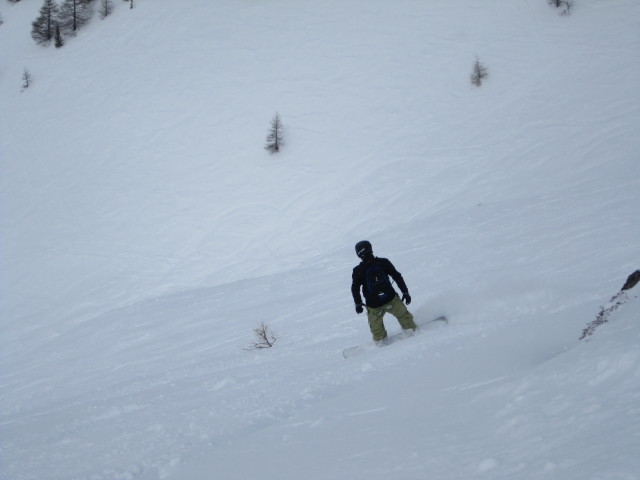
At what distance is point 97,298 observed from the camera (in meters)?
15.7

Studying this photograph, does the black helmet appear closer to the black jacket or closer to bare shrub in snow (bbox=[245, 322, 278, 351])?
the black jacket

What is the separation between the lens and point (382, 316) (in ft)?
22.0

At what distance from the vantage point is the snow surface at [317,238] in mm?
3086

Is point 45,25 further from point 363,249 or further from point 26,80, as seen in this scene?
point 363,249

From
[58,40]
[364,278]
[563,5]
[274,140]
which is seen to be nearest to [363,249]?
[364,278]

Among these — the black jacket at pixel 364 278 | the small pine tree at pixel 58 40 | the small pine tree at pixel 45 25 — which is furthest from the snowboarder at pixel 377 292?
the small pine tree at pixel 45 25

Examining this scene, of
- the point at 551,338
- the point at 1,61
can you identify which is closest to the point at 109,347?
the point at 551,338

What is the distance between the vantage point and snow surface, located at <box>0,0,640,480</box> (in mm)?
3086

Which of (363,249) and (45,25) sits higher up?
(45,25)

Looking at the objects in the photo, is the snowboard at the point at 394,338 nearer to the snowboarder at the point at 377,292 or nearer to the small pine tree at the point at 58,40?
the snowboarder at the point at 377,292

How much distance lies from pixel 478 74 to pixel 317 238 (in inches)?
447

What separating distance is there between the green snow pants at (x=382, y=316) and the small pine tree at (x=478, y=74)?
1715 cm

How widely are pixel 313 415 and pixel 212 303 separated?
9349 millimetres

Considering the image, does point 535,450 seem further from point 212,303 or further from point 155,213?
point 155,213
